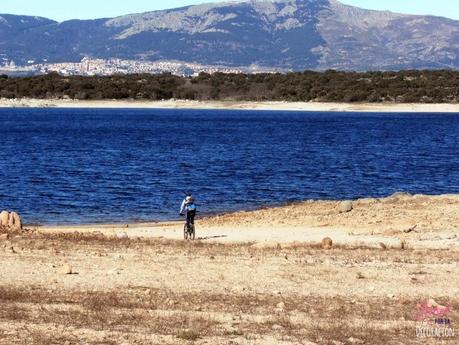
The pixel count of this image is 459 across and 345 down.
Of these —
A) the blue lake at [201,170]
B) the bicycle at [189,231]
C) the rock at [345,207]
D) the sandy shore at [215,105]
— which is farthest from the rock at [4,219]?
the sandy shore at [215,105]

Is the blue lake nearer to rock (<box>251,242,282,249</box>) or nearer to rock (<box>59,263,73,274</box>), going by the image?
rock (<box>251,242,282,249</box>)

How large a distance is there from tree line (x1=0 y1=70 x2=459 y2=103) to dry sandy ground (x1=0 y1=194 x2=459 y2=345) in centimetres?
14604

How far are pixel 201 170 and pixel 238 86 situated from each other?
139m

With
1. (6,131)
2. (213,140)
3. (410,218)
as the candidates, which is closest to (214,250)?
(410,218)

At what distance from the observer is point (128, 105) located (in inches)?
7279

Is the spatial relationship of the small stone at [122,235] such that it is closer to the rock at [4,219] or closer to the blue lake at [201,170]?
the rock at [4,219]

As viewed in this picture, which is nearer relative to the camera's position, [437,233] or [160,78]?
[437,233]

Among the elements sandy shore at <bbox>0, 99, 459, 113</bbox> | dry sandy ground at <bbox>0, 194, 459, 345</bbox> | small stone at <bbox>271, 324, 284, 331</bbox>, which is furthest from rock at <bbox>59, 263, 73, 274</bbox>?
sandy shore at <bbox>0, 99, 459, 113</bbox>

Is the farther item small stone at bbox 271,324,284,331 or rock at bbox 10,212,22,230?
rock at bbox 10,212,22,230

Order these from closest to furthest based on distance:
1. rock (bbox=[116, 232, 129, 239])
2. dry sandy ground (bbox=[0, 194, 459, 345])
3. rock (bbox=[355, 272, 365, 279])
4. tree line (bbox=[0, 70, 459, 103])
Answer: dry sandy ground (bbox=[0, 194, 459, 345])
rock (bbox=[355, 272, 365, 279])
rock (bbox=[116, 232, 129, 239])
tree line (bbox=[0, 70, 459, 103])

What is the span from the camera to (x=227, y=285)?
16.4m

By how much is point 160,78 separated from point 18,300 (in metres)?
183

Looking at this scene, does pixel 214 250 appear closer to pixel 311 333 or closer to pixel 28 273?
pixel 28 273

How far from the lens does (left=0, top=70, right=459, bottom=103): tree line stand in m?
171
